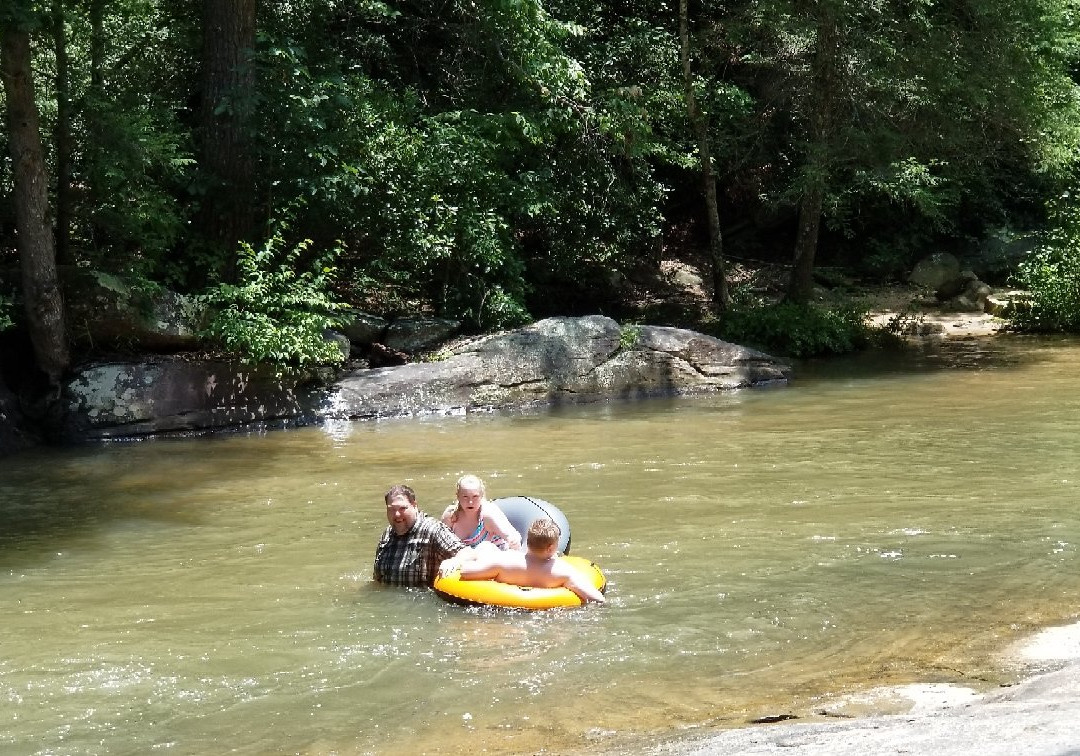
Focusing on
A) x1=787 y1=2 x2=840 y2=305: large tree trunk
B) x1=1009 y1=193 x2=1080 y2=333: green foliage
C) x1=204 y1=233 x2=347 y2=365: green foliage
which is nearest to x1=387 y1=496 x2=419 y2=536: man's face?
x1=204 y1=233 x2=347 y2=365: green foliage

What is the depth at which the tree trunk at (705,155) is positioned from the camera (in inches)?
783

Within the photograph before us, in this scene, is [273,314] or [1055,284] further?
[1055,284]

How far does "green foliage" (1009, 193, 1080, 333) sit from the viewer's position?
2117 cm

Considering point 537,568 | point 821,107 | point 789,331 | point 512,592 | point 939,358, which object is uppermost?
point 821,107

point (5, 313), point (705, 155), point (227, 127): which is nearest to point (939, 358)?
point (705, 155)

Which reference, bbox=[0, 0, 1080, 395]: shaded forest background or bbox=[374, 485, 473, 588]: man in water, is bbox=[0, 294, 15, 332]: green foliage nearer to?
bbox=[0, 0, 1080, 395]: shaded forest background

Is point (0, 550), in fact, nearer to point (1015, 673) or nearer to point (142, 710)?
point (142, 710)

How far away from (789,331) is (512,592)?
12.9m

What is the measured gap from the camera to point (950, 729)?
477cm

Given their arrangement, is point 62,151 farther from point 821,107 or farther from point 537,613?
point 821,107

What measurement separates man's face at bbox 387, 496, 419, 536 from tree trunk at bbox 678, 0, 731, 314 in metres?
13.3

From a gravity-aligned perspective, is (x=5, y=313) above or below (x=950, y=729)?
above

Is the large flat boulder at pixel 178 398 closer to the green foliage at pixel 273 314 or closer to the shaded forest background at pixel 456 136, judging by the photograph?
the green foliage at pixel 273 314

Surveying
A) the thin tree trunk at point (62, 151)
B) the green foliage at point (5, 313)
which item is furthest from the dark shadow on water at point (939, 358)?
Result: the green foliage at point (5, 313)
